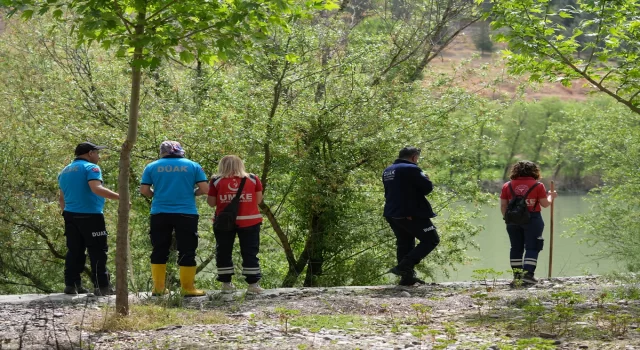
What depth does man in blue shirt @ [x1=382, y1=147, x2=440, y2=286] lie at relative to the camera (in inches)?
363

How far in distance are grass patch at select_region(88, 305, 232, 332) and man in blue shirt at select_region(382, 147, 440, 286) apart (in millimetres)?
2925

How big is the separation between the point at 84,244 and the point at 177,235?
107cm

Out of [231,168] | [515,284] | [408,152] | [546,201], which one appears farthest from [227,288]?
[546,201]

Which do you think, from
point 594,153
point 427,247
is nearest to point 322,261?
point 427,247

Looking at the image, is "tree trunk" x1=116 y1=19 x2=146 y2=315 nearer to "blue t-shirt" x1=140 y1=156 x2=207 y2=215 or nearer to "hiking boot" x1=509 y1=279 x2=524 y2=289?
"blue t-shirt" x1=140 y1=156 x2=207 y2=215

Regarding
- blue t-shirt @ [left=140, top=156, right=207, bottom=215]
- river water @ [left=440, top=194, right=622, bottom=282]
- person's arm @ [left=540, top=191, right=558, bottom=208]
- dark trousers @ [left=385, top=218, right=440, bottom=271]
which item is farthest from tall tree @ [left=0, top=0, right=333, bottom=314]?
river water @ [left=440, top=194, right=622, bottom=282]

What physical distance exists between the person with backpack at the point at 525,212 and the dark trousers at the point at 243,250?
288cm

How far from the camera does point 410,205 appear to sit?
9297 mm

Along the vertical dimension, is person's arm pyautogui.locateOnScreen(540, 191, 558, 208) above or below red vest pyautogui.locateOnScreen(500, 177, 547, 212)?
below

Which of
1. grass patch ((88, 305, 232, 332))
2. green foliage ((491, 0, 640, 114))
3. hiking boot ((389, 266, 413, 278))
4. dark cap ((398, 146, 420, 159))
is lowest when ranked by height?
grass patch ((88, 305, 232, 332))

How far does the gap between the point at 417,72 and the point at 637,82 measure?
9.32 metres

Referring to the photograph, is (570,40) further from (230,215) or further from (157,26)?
(157,26)

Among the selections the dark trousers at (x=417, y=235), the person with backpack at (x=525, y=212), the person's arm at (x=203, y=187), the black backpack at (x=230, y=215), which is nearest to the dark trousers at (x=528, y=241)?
the person with backpack at (x=525, y=212)

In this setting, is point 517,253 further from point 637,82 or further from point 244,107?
point 244,107
